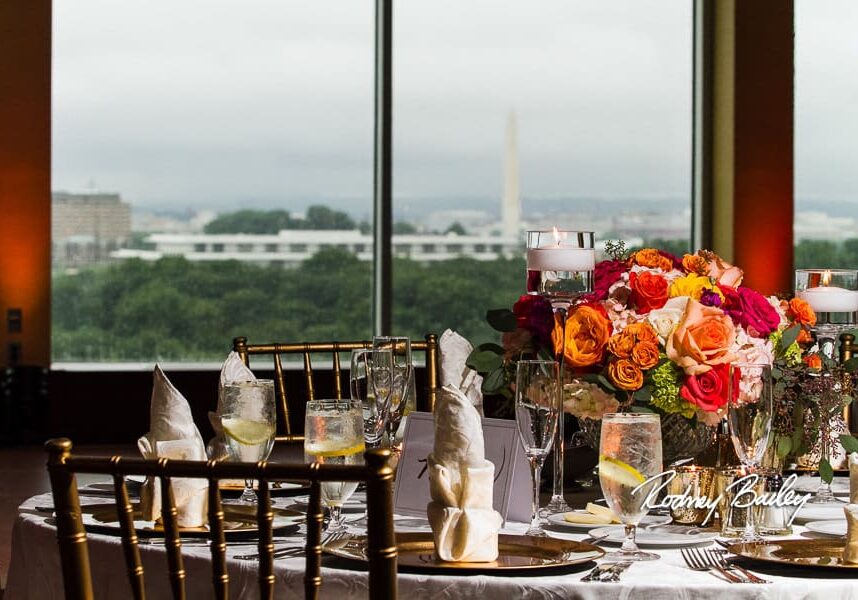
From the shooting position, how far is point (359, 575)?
60.3 inches

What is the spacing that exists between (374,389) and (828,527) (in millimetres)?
718

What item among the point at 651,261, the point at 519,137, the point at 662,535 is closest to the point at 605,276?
the point at 651,261

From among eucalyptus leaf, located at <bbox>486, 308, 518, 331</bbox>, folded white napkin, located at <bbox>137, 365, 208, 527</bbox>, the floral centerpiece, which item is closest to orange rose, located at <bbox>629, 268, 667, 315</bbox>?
the floral centerpiece

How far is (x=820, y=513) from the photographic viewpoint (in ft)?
6.71

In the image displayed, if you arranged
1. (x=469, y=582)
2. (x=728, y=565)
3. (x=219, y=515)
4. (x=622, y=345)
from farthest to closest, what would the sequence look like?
(x=622, y=345)
(x=728, y=565)
(x=469, y=582)
(x=219, y=515)

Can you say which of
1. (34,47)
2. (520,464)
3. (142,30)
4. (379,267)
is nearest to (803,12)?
(379,267)

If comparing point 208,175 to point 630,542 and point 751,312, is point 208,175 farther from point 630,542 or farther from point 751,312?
point 630,542

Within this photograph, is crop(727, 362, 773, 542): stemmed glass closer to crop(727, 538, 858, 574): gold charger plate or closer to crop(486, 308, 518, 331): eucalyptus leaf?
crop(727, 538, 858, 574): gold charger plate

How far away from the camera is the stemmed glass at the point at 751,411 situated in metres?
1.71

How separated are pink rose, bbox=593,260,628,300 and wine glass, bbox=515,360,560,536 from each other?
0.36 metres

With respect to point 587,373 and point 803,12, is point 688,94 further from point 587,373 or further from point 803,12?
point 587,373

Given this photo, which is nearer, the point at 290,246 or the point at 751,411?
the point at 751,411

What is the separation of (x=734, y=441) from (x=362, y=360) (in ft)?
2.05

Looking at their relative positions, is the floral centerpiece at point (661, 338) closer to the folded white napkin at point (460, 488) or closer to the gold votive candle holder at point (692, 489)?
the gold votive candle holder at point (692, 489)
